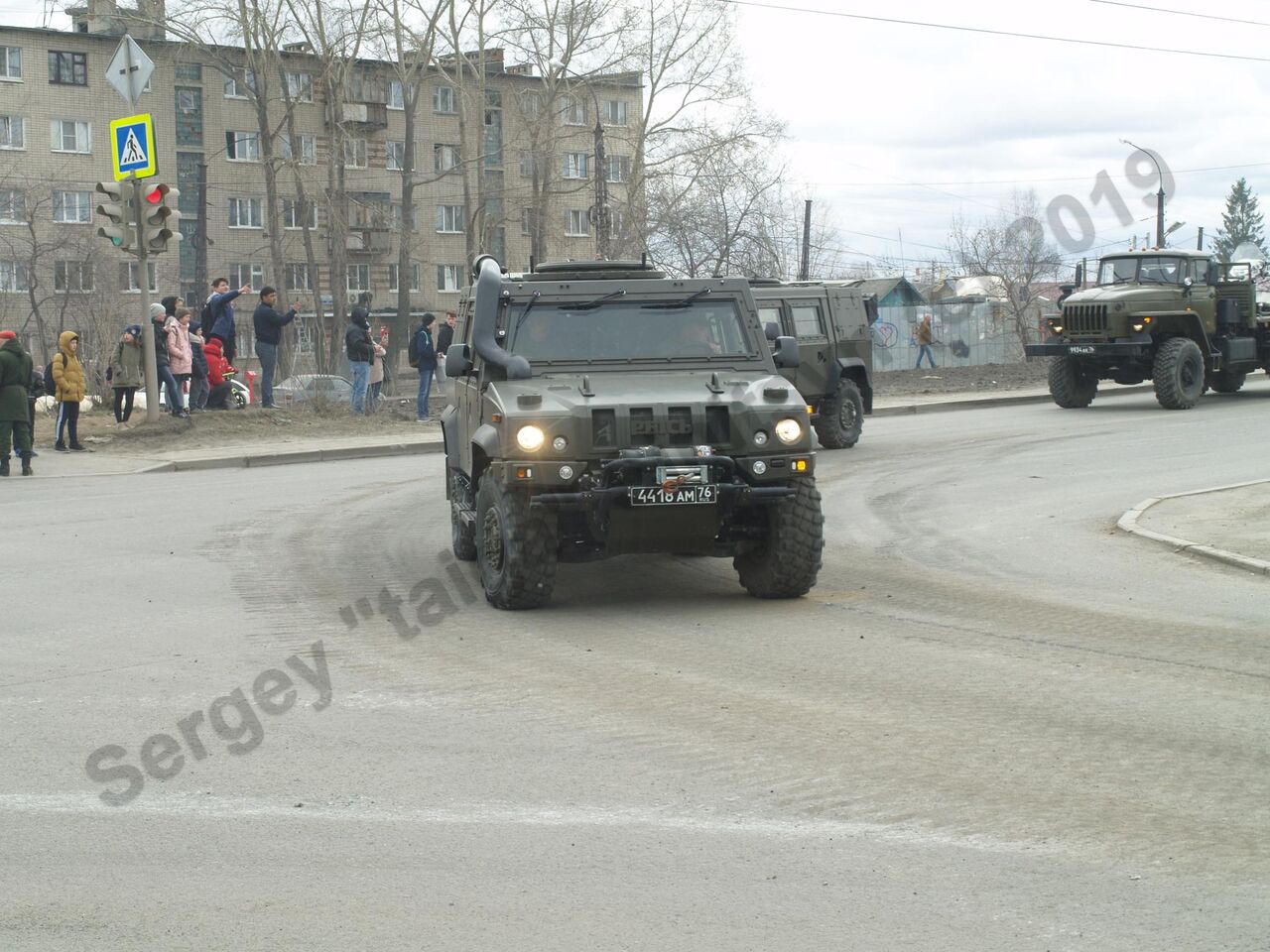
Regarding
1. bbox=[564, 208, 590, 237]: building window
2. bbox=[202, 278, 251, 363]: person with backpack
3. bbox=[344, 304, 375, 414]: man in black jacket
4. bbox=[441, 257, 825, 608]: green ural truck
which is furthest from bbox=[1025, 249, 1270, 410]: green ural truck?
bbox=[564, 208, 590, 237]: building window

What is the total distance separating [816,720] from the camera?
6.56 m

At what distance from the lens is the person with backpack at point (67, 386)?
19.2m

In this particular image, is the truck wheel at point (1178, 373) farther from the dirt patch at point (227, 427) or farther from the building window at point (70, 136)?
the building window at point (70, 136)

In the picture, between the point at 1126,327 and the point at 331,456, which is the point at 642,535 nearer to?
the point at 331,456

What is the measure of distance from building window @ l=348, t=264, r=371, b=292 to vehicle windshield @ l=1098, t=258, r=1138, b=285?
168ft

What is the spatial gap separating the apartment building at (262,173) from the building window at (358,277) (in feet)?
0.31

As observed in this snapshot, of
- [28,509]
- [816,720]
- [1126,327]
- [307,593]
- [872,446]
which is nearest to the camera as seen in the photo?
[816,720]

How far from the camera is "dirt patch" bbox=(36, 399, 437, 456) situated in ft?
68.7

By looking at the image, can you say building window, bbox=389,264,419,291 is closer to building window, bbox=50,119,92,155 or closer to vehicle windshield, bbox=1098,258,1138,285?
building window, bbox=50,119,92,155

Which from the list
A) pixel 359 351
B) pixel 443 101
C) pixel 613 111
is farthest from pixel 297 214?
pixel 359 351

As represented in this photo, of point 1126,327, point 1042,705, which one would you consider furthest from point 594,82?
point 1042,705

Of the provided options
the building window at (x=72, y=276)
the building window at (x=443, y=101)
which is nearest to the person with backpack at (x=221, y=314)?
the building window at (x=72, y=276)

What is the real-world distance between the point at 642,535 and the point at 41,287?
52.3 m

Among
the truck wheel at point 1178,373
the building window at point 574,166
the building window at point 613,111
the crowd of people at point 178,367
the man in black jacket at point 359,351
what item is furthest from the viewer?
the building window at point 574,166
